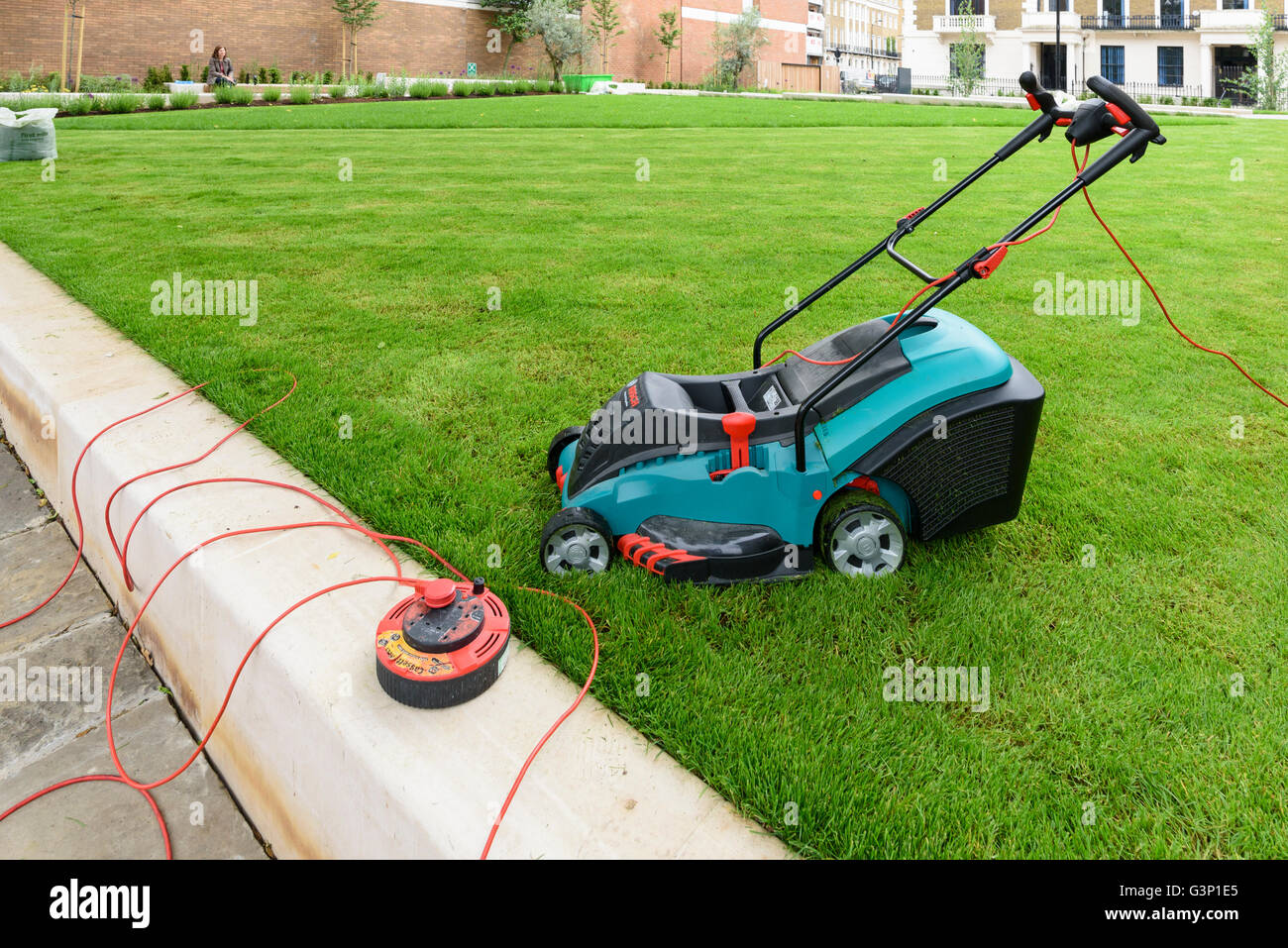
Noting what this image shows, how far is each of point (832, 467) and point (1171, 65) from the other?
170 ft

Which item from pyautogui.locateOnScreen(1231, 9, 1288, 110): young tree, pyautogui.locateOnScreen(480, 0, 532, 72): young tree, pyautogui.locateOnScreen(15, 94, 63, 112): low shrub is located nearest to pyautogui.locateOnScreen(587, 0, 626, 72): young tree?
pyautogui.locateOnScreen(480, 0, 532, 72): young tree

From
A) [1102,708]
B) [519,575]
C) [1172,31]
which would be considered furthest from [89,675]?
[1172,31]

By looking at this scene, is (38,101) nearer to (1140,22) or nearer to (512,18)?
(512,18)

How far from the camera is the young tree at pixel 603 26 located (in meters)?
38.3

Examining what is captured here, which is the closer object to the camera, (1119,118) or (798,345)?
(1119,118)

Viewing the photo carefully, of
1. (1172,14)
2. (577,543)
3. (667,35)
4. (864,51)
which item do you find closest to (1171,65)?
(1172,14)

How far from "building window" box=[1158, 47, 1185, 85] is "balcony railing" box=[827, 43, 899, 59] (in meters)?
25.4

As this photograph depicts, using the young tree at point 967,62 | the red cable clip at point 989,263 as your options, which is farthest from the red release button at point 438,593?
the young tree at point 967,62

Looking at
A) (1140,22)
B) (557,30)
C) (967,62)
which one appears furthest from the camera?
(1140,22)

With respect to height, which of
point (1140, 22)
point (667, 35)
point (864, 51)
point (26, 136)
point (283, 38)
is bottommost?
point (26, 136)

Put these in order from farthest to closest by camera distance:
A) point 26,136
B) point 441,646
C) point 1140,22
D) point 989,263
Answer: point 1140,22
point 26,136
point 989,263
point 441,646

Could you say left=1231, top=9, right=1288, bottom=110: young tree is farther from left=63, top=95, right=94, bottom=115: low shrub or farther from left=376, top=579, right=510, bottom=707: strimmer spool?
left=376, top=579, right=510, bottom=707: strimmer spool

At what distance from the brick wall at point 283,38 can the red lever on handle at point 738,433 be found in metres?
29.1

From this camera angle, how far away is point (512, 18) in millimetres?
36219
